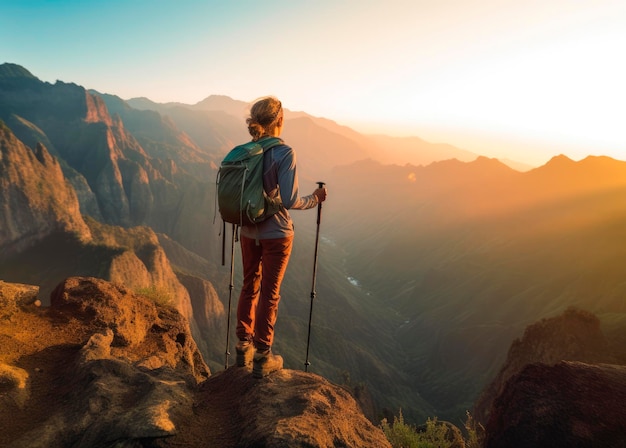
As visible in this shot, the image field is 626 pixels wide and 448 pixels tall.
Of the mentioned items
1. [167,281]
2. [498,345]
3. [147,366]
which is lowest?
[498,345]

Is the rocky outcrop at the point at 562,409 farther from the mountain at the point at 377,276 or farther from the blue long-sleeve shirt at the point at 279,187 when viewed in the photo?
the mountain at the point at 377,276

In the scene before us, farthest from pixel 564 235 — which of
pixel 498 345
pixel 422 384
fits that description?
pixel 422 384

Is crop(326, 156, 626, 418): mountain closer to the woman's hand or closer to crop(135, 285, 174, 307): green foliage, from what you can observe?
crop(135, 285, 174, 307): green foliage

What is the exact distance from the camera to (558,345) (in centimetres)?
2811

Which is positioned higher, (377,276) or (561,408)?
(561,408)

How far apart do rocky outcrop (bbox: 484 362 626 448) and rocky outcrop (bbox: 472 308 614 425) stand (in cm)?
2197

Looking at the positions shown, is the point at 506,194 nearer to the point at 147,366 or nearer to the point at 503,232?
the point at 503,232

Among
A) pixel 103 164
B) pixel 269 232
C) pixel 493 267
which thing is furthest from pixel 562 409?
pixel 493 267

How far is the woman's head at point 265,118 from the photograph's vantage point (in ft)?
16.4

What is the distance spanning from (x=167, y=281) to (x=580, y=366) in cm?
4742

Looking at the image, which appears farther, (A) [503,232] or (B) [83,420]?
(A) [503,232]

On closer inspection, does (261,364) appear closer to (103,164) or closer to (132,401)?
(132,401)

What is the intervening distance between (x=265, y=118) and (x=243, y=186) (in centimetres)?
107

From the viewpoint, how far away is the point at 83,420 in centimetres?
403
